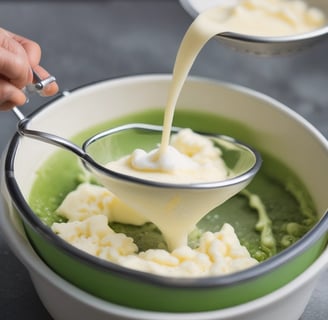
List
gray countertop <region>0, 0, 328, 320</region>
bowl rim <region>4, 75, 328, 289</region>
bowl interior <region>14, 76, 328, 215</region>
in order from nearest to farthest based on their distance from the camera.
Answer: bowl rim <region>4, 75, 328, 289</region> → bowl interior <region>14, 76, 328, 215</region> → gray countertop <region>0, 0, 328, 320</region>

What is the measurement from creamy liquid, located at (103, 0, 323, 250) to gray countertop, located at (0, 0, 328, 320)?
228 millimetres

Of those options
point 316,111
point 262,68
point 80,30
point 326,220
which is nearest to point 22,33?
point 80,30

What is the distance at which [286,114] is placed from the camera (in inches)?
36.5

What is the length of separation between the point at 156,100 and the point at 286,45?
0.61 feet

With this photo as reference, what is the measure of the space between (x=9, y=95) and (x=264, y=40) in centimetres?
30

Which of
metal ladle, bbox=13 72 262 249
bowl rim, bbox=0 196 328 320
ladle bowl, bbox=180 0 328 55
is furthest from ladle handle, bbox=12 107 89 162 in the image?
ladle bowl, bbox=180 0 328 55

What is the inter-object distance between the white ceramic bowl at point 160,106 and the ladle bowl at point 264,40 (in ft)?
0.20

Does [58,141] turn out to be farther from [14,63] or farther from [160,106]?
[160,106]

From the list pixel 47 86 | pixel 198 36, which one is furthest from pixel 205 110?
pixel 47 86

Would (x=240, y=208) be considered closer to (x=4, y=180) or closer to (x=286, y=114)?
(x=286, y=114)

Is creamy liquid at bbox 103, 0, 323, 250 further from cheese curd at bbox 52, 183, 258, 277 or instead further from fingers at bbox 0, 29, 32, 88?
fingers at bbox 0, 29, 32, 88

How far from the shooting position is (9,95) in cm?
74

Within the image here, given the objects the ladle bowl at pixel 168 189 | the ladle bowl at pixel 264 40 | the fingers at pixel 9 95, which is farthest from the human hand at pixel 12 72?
the ladle bowl at pixel 264 40

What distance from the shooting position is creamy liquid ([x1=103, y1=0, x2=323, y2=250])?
30.6 inches
